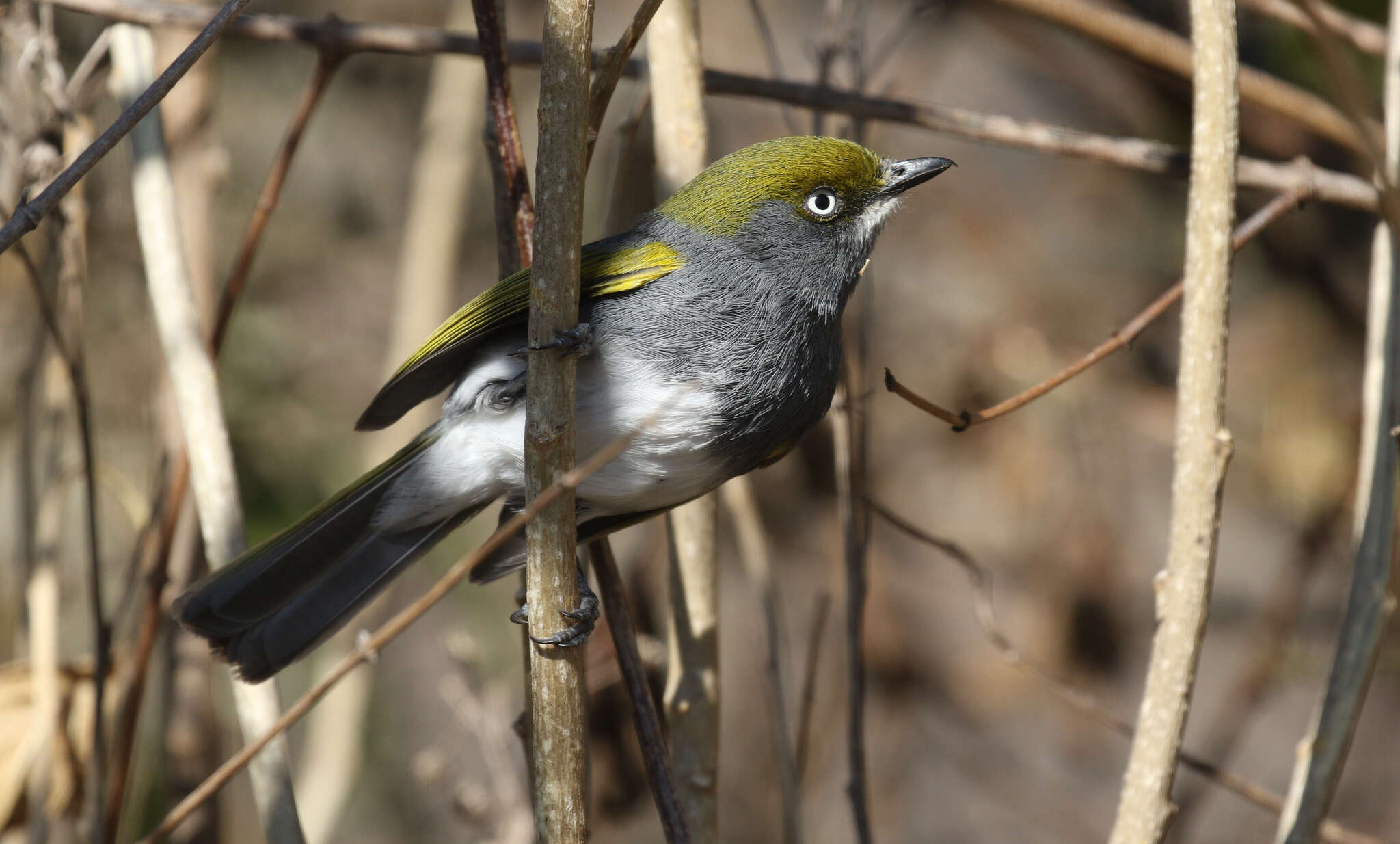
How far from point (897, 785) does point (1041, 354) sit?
195 cm

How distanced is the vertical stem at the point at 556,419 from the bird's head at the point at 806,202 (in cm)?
91

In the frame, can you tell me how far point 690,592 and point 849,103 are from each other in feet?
3.69

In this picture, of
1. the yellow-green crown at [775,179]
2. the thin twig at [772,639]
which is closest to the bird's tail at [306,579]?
the thin twig at [772,639]

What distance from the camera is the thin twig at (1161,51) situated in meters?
2.66

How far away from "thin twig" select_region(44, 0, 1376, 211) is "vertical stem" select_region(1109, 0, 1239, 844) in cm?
70

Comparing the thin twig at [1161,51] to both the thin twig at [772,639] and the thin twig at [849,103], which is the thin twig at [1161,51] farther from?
the thin twig at [772,639]

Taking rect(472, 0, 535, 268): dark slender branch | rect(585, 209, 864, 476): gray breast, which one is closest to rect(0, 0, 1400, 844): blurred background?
rect(585, 209, 864, 476): gray breast

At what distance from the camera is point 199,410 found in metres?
2.23

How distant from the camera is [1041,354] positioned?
15.4 feet

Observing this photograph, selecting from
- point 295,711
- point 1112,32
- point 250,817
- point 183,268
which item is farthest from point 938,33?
point 250,817

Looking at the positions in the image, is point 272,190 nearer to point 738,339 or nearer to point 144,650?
point 144,650

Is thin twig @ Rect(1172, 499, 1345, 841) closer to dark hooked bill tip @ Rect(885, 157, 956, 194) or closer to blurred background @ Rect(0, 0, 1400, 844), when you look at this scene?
blurred background @ Rect(0, 0, 1400, 844)

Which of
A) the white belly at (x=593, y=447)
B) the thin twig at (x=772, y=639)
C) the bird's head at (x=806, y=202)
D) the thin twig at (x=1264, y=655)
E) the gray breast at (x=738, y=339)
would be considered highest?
the bird's head at (x=806, y=202)

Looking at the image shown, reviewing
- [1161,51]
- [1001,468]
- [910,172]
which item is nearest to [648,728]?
[910,172]
